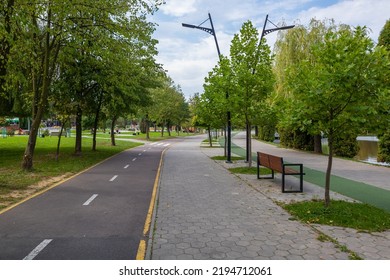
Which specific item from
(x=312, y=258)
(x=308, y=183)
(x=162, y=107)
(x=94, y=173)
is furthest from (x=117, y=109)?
(x=162, y=107)

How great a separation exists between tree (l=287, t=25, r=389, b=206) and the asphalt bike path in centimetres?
470

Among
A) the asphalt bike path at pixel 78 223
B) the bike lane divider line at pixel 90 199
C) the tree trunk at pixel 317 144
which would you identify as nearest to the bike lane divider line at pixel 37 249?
the asphalt bike path at pixel 78 223

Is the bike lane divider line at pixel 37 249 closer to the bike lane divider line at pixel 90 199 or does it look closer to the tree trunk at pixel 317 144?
the bike lane divider line at pixel 90 199

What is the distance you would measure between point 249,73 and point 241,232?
9386 millimetres

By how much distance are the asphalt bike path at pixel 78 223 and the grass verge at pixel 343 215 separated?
146 inches

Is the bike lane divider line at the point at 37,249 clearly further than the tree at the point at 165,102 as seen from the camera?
No

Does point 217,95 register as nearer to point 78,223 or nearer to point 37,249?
point 78,223

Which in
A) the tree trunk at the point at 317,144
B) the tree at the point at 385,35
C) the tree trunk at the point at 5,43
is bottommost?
the tree trunk at the point at 317,144

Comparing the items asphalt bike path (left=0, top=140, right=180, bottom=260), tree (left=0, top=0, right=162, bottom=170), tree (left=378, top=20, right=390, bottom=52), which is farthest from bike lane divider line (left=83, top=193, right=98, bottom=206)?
tree (left=378, top=20, right=390, bottom=52)

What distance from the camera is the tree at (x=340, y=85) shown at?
7070 millimetres

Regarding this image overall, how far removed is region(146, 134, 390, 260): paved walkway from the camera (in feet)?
17.5

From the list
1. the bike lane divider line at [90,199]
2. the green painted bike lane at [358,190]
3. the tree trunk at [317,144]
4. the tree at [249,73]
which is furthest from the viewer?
the tree trunk at [317,144]

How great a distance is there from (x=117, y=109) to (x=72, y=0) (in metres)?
15.8
